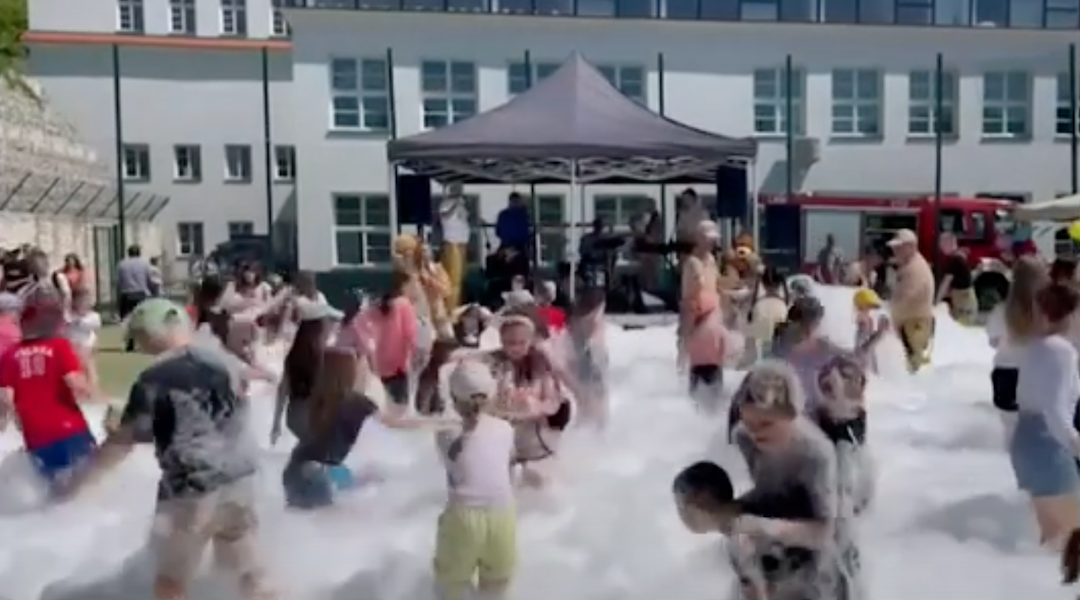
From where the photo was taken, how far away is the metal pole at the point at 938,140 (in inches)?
1145

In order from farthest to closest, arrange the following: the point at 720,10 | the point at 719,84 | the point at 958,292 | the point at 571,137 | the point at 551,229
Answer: the point at 719,84, the point at 720,10, the point at 551,229, the point at 958,292, the point at 571,137

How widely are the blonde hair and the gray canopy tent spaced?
10.6 meters

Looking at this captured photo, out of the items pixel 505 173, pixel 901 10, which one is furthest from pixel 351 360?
pixel 901 10

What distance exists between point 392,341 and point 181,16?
39.4m

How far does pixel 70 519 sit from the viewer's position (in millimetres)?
8234

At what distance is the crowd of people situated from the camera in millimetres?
4805

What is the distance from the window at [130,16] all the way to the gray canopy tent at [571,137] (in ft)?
98.4

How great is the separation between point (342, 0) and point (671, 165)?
14.4 m

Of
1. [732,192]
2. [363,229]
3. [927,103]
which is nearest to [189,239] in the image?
[363,229]

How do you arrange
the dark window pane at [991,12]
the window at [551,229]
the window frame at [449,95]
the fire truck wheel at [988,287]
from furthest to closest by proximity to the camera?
the dark window pane at [991,12], the window frame at [449,95], the window at [551,229], the fire truck wheel at [988,287]

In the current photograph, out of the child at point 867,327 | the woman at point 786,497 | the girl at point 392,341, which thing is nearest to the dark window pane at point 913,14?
the child at point 867,327

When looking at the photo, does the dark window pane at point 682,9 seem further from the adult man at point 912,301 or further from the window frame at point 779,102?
the adult man at point 912,301

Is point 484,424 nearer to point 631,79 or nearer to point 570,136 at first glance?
point 570,136

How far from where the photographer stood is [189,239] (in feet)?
149
